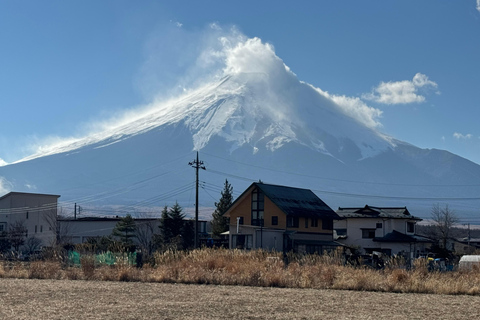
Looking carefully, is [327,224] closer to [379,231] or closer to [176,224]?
[379,231]

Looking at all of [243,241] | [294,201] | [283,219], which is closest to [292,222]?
[283,219]

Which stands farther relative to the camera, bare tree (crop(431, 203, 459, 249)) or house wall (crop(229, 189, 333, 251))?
bare tree (crop(431, 203, 459, 249))

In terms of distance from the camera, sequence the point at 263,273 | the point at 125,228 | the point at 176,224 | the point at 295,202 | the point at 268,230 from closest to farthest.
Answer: the point at 263,273, the point at 268,230, the point at 295,202, the point at 125,228, the point at 176,224

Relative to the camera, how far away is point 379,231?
215ft

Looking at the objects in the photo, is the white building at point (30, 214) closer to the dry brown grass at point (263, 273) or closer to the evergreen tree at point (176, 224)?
the evergreen tree at point (176, 224)

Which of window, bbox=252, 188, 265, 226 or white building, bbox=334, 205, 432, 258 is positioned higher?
window, bbox=252, 188, 265, 226

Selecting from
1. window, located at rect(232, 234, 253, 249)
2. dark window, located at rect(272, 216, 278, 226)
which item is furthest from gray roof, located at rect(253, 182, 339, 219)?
window, located at rect(232, 234, 253, 249)

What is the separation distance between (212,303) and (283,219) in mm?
39907

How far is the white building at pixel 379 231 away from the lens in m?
Answer: 63.4

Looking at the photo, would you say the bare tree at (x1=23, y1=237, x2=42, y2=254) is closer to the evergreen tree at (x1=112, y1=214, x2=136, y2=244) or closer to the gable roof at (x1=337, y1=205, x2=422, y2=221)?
the evergreen tree at (x1=112, y1=214, x2=136, y2=244)

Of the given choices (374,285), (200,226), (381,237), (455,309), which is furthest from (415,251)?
(455,309)

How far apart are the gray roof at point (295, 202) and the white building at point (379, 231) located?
443 centimetres

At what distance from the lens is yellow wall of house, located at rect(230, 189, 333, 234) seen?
57312mm

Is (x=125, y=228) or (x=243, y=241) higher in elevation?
(x=125, y=228)
